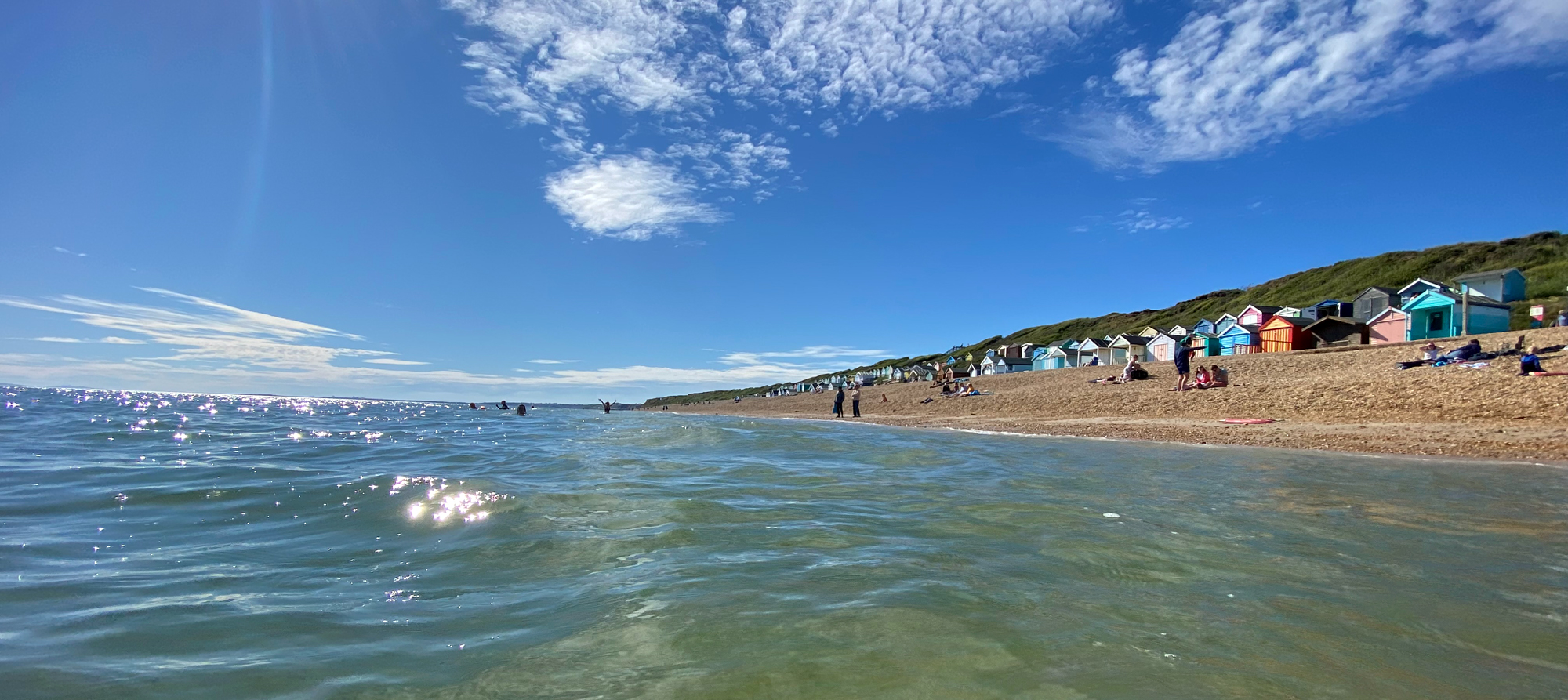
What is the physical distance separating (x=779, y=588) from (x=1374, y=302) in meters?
63.9

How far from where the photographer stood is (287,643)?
392 centimetres

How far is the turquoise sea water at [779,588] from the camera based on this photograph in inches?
131

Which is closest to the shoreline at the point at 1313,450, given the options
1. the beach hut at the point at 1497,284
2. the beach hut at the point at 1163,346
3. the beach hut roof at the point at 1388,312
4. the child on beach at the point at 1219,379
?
the child on beach at the point at 1219,379

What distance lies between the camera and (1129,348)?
6275cm

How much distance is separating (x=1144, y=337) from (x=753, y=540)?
2723 inches

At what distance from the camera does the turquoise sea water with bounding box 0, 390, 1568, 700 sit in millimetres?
3320

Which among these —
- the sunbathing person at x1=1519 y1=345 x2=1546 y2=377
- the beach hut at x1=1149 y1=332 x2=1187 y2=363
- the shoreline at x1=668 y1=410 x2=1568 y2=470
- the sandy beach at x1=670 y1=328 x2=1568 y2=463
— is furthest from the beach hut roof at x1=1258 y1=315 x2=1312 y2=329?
the shoreline at x1=668 y1=410 x2=1568 y2=470

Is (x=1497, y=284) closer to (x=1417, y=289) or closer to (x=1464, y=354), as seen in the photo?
(x=1417, y=289)

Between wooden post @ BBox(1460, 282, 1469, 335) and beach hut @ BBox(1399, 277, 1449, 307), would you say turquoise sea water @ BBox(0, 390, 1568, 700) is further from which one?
beach hut @ BBox(1399, 277, 1449, 307)

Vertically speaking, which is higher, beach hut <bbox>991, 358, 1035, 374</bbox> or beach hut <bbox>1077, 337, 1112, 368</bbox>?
beach hut <bbox>1077, 337, 1112, 368</bbox>

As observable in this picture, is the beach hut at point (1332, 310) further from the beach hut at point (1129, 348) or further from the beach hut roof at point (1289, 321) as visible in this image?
the beach hut at point (1129, 348)

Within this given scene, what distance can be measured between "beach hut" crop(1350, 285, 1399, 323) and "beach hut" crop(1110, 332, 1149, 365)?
15.5m

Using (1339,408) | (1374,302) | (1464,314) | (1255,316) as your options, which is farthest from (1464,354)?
(1374,302)

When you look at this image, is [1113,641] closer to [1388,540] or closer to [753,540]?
[753,540]
